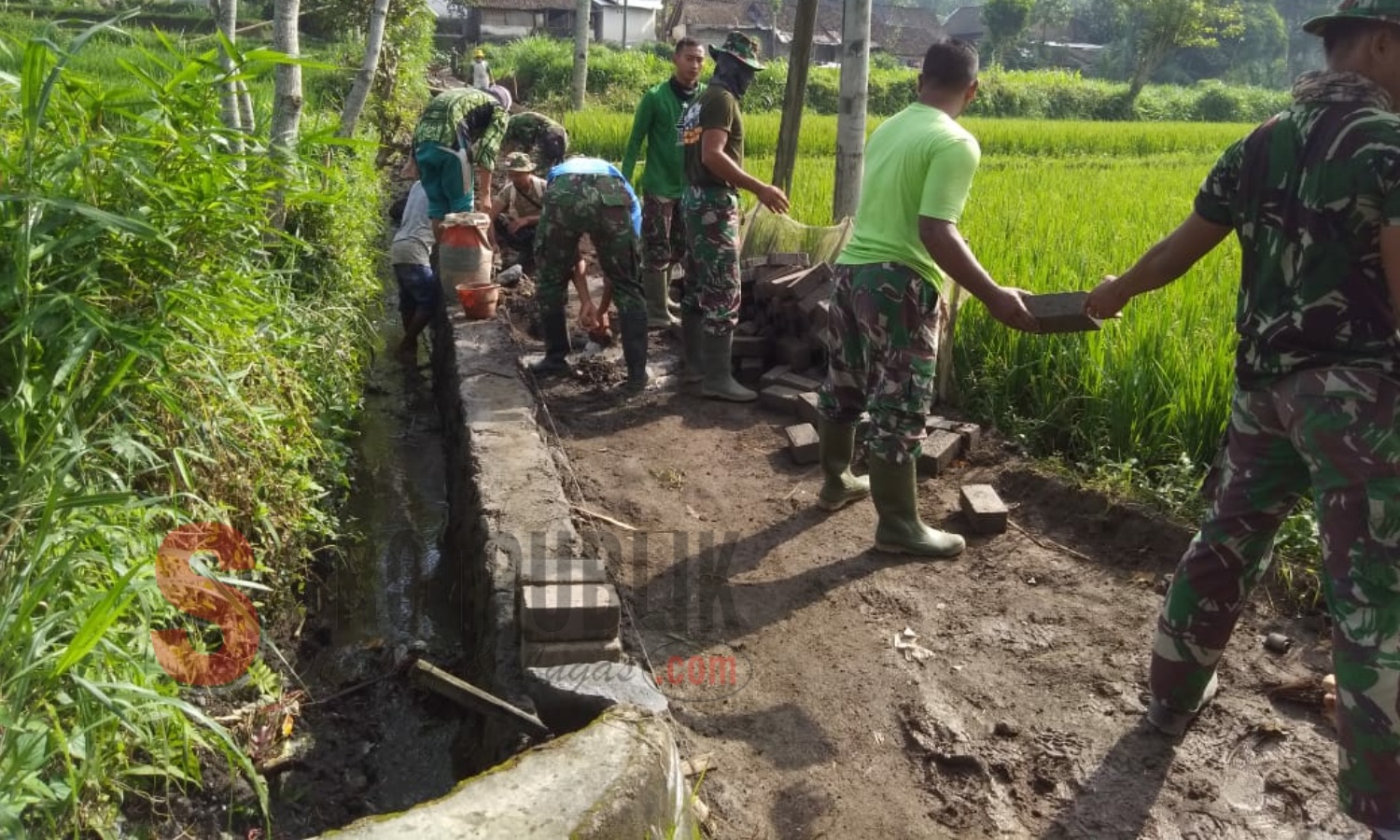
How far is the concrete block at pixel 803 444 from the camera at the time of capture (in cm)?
460

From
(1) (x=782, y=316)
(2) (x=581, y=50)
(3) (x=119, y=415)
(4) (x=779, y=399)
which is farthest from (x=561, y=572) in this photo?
(2) (x=581, y=50)

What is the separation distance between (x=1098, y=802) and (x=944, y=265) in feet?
5.26

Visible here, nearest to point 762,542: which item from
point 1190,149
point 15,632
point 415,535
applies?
point 415,535

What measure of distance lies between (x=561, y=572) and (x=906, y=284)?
150 cm

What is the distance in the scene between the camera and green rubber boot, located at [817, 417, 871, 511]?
3.95 m

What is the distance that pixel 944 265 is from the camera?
3209 mm

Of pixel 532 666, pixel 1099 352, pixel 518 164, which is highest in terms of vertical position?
pixel 518 164

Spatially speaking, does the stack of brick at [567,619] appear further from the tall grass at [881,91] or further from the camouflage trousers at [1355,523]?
the tall grass at [881,91]

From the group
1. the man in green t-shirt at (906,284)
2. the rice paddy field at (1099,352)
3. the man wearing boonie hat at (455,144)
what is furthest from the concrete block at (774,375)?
the man wearing boonie hat at (455,144)

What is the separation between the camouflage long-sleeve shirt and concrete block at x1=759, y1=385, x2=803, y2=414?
2.96 meters

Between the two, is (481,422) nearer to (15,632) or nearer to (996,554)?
(996,554)

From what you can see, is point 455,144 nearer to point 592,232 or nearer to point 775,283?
point 592,232

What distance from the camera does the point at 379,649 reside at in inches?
132

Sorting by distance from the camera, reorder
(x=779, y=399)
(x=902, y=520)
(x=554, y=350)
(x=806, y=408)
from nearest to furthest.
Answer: (x=902, y=520), (x=806, y=408), (x=779, y=399), (x=554, y=350)
